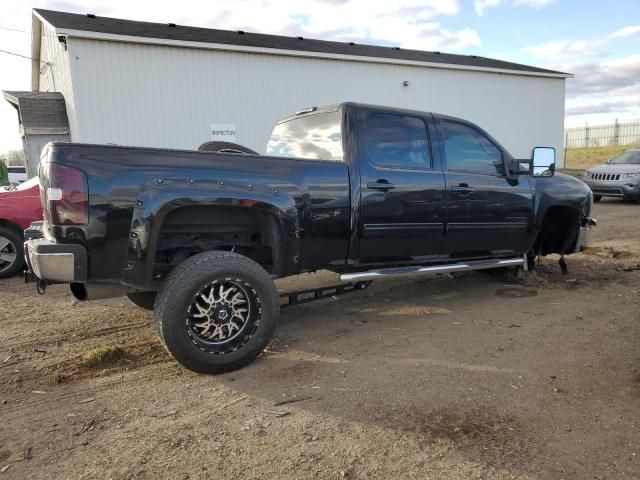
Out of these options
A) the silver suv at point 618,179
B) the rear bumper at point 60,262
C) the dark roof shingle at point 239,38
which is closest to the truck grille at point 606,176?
the silver suv at point 618,179

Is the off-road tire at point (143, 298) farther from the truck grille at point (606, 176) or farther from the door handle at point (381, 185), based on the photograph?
the truck grille at point (606, 176)

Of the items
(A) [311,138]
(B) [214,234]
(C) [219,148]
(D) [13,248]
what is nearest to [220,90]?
(D) [13,248]

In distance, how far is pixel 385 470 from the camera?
2490mm

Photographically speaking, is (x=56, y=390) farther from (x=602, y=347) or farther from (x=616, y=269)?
(x=616, y=269)

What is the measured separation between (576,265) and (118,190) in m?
6.19

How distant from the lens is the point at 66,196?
125 inches

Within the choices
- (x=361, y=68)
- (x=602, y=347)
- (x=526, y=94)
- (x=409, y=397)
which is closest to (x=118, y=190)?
(x=409, y=397)

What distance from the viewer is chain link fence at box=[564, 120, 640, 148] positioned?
143 feet

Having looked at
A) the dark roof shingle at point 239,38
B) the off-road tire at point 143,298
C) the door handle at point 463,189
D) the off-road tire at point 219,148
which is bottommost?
the off-road tire at point 143,298

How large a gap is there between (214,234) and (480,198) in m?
2.74

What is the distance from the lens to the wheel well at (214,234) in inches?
148

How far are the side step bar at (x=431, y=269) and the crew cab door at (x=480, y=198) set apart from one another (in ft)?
0.34

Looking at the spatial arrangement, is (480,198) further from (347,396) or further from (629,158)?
(629,158)

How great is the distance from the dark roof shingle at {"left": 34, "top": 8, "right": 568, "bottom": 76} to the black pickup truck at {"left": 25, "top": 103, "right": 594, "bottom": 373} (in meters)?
11.4
